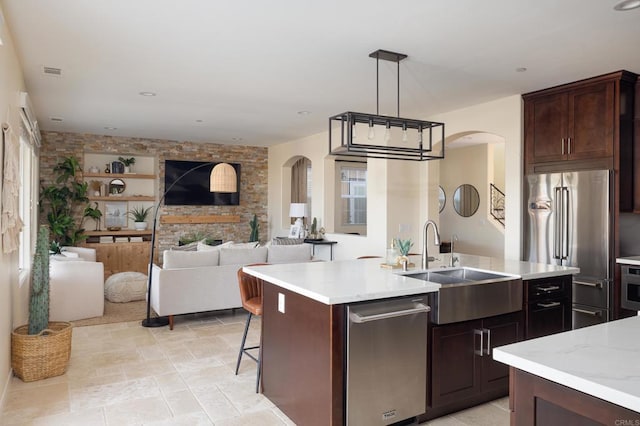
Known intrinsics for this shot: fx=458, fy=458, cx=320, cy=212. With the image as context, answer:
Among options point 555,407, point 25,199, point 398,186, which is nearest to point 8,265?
point 25,199

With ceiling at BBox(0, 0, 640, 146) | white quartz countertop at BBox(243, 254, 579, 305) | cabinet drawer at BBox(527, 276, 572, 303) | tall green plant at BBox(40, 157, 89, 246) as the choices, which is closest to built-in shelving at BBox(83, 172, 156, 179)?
tall green plant at BBox(40, 157, 89, 246)

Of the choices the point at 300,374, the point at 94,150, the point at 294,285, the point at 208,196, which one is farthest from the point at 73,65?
the point at 208,196

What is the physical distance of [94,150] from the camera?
8.38 m

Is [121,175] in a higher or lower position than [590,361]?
higher

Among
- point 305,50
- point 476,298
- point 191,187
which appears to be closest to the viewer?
point 476,298

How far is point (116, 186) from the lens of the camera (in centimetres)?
873

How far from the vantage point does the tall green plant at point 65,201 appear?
308 inches

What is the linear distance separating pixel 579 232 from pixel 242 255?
3.70 meters

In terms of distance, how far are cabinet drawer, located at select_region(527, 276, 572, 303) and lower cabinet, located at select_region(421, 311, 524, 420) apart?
0.64 ft

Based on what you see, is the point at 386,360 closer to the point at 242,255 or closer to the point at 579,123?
the point at 242,255

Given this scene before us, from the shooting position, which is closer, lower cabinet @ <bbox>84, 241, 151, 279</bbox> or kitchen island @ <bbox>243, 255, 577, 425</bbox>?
kitchen island @ <bbox>243, 255, 577, 425</bbox>

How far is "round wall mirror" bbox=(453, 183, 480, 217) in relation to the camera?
9.80 metres

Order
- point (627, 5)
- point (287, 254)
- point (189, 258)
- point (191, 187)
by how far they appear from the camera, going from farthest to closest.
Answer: point (191, 187) → point (287, 254) → point (189, 258) → point (627, 5)

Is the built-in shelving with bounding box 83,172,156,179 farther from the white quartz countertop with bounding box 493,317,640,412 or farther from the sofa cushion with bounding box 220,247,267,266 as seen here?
the white quartz countertop with bounding box 493,317,640,412
